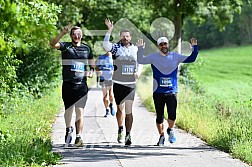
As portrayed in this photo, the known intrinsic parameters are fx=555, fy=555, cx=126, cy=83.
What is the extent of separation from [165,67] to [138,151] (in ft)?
Answer: 5.33

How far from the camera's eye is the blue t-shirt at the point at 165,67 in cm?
1001

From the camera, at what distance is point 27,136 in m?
9.58

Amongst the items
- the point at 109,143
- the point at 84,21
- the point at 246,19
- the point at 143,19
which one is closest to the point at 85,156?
the point at 109,143

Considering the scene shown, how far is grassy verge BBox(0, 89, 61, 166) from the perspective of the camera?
774 cm

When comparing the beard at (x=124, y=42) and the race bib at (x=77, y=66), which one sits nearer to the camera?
the race bib at (x=77, y=66)

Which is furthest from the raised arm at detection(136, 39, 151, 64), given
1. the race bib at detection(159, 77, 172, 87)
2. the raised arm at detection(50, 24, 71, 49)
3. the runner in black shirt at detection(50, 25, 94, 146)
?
the raised arm at detection(50, 24, 71, 49)

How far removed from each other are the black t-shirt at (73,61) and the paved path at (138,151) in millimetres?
1256

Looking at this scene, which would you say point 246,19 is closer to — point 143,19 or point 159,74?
point 143,19

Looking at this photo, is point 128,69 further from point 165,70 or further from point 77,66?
point 77,66

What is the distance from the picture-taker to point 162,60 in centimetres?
1005

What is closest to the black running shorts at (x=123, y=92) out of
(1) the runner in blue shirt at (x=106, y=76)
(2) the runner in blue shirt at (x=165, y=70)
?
(2) the runner in blue shirt at (x=165, y=70)

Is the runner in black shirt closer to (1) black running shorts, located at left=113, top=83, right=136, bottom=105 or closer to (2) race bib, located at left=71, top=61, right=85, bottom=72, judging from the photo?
(2) race bib, located at left=71, top=61, right=85, bottom=72

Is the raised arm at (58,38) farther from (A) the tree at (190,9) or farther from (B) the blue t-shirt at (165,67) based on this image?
(A) the tree at (190,9)

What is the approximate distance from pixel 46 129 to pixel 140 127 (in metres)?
2.40
